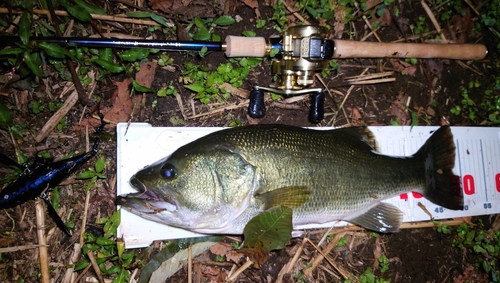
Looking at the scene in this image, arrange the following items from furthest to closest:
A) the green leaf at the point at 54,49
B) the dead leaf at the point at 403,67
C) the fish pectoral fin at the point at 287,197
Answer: the dead leaf at the point at 403,67 < the green leaf at the point at 54,49 < the fish pectoral fin at the point at 287,197

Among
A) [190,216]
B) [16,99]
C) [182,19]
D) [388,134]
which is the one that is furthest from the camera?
[388,134]

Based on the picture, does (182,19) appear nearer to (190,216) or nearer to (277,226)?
(190,216)

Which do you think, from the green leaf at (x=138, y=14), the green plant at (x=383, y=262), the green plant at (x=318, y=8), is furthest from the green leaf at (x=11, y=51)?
the green plant at (x=383, y=262)

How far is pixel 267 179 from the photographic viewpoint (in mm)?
2619

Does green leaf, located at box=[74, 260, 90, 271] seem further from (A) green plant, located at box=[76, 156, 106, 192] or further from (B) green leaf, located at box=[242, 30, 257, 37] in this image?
(B) green leaf, located at box=[242, 30, 257, 37]

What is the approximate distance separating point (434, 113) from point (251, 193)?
2569mm

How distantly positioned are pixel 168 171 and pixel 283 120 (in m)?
1.43

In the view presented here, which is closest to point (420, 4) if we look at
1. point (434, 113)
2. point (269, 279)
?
point (434, 113)

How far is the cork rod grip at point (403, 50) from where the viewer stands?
3.25 meters

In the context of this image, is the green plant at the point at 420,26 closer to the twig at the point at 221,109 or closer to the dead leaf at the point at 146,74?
the twig at the point at 221,109

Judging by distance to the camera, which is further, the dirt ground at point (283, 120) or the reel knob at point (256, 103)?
the reel knob at point (256, 103)

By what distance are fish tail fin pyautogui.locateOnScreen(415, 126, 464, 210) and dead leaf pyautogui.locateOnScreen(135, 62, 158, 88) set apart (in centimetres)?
263

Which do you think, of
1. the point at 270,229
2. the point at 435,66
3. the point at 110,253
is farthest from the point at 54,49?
the point at 435,66

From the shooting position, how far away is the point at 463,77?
13.3 feet
